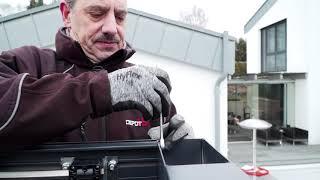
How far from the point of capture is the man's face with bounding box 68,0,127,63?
1.01 meters

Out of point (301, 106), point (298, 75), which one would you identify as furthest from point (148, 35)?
point (301, 106)

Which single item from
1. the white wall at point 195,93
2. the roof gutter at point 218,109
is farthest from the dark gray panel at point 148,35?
the roof gutter at point 218,109

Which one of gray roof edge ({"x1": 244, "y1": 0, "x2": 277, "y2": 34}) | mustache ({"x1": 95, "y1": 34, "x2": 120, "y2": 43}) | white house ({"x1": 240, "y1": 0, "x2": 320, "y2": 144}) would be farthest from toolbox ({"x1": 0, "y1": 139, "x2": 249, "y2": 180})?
gray roof edge ({"x1": 244, "y1": 0, "x2": 277, "y2": 34})

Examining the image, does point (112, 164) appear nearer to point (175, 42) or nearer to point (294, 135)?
point (175, 42)

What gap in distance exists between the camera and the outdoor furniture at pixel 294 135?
8180 mm

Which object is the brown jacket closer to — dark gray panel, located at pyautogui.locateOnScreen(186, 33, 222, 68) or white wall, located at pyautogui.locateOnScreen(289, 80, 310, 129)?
dark gray panel, located at pyautogui.locateOnScreen(186, 33, 222, 68)

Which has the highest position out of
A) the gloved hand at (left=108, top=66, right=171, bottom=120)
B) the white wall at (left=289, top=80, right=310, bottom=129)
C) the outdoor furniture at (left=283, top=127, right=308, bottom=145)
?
the gloved hand at (left=108, top=66, right=171, bottom=120)

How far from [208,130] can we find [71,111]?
13.1 feet

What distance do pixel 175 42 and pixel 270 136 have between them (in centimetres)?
490

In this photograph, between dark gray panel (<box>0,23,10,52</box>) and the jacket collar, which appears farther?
dark gray panel (<box>0,23,10,52</box>)

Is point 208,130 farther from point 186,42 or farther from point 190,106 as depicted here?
point 186,42

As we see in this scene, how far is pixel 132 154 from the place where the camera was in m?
0.64

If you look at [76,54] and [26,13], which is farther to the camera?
[26,13]

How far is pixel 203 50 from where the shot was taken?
13.9ft
